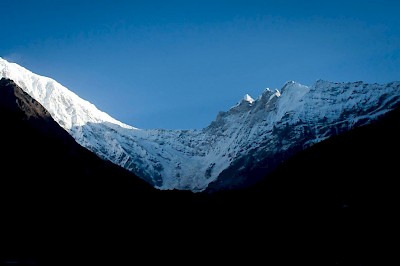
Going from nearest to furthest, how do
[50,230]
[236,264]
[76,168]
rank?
[236,264], [50,230], [76,168]

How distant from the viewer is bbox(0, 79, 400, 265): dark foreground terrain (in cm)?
9444

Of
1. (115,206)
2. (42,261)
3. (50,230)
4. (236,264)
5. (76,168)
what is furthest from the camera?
(76,168)

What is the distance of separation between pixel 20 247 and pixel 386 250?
57882mm

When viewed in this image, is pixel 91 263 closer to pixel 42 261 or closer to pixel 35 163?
pixel 42 261

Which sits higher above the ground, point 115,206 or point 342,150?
point 342,150

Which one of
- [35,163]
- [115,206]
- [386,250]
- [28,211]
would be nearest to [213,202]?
[115,206]

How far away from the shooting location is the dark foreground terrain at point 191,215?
94.4 m

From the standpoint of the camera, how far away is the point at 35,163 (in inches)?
5241

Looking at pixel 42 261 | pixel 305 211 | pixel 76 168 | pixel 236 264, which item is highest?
pixel 76 168

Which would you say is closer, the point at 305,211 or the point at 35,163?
the point at 305,211

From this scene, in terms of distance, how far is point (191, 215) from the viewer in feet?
420

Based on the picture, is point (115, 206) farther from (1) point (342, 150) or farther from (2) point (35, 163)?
(1) point (342, 150)

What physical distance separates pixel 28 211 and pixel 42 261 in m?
22.1

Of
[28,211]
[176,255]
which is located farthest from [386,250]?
[28,211]
